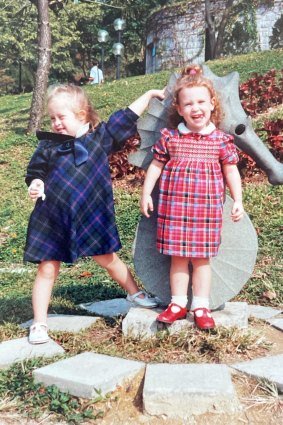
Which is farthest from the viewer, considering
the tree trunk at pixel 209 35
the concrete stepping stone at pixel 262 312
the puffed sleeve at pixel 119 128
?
the tree trunk at pixel 209 35

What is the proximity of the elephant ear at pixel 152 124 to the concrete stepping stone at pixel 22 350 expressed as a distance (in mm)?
1119

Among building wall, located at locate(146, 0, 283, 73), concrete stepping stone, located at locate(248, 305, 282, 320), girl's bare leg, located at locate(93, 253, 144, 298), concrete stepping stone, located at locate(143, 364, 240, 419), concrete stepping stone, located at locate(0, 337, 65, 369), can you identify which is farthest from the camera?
building wall, located at locate(146, 0, 283, 73)

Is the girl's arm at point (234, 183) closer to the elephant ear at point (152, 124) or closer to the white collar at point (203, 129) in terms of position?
the white collar at point (203, 129)

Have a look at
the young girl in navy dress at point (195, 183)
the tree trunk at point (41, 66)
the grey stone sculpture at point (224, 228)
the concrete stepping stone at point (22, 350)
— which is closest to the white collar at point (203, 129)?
the young girl in navy dress at point (195, 183)

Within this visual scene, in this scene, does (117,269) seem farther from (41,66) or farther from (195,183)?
(41,66)

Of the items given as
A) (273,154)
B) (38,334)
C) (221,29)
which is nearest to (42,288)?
(38,334)

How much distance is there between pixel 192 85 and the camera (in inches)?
119

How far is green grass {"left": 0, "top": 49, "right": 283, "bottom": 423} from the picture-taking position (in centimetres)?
263

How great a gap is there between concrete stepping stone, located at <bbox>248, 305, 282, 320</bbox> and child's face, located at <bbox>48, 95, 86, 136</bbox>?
1.52 meters

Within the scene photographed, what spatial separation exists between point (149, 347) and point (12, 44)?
3422cm

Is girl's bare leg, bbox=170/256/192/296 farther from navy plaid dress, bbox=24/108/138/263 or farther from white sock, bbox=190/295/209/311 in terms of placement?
navy plaid dress, bbox=24/108/138/263

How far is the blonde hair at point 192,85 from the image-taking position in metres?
3.05

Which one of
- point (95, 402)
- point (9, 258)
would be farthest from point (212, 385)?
point (9, 258)

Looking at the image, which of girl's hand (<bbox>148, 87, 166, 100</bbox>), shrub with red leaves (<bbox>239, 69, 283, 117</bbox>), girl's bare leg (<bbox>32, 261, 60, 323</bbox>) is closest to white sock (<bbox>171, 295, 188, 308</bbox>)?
girl's bare leg (<bbox>32, 261, 60, 323</bbox>)
